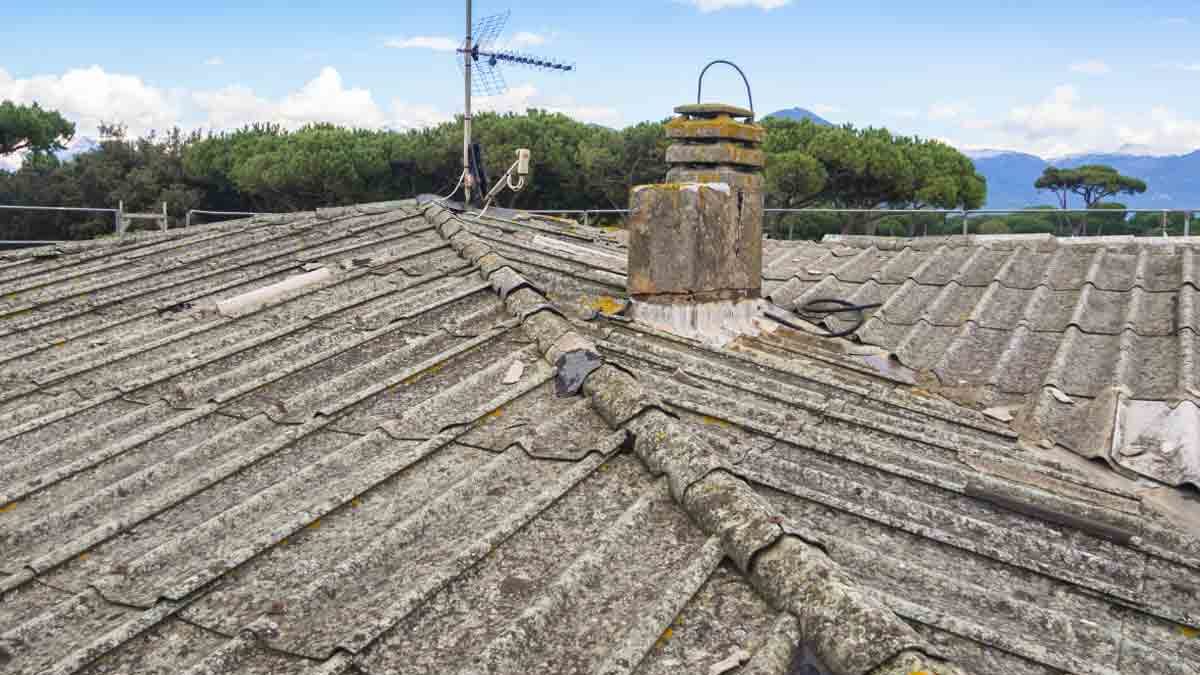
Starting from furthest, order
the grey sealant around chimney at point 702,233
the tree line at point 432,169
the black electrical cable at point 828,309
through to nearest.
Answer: the tree line at point 432,169 → the black electrical cable at point 828,309 → the grey sealant around chimney at point 702,233

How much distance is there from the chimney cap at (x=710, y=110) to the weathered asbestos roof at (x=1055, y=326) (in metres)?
1.75

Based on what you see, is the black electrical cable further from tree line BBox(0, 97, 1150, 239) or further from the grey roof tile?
tree line BBox(0, 97, 1150, 239)

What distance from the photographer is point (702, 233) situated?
202 inches

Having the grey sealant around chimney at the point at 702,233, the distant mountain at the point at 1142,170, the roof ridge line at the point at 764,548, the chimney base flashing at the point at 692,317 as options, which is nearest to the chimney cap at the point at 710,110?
the grey sealant around chimney at the point at 702,233

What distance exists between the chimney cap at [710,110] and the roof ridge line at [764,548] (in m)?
2.12

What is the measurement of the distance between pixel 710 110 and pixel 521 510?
3.43m

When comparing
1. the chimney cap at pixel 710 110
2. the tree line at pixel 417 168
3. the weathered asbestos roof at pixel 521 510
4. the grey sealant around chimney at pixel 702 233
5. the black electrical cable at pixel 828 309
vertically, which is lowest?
the weathered asbestos roof at pixel 521 510

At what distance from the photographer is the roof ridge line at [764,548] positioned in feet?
7.56

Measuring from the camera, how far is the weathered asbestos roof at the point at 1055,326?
4.61 m

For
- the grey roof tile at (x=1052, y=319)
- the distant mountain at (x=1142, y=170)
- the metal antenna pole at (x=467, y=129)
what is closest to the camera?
the grey roof tile at (x=1052, y=319)

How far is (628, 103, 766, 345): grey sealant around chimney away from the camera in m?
5.10

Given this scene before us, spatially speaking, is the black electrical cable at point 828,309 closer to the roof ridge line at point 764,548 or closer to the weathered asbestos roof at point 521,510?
the weathered asbestos roof at point 521,510

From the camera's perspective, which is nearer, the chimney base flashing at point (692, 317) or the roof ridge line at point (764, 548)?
the roof ridge line at point (764, 548)

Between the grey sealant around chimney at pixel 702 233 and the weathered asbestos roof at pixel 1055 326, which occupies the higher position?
the grey sealant around chimney at pixel 702 233
